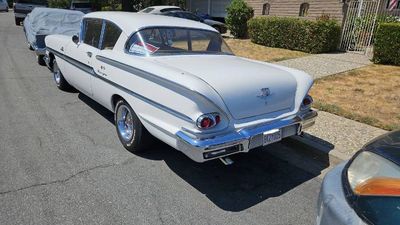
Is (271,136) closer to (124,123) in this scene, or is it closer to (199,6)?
(124,123)

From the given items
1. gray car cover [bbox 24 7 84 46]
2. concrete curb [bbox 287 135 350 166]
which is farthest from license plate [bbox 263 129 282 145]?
gray car cover [bbox 24 7 84 46]

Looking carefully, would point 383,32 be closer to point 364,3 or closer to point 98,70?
point 364,3

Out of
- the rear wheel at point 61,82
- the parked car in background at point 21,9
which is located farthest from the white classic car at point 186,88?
the parked car in background at point 21,9

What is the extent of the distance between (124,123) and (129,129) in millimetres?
110

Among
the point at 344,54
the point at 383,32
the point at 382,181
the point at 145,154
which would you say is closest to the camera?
the point at 382,181

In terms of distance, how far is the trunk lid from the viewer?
10.9 feet

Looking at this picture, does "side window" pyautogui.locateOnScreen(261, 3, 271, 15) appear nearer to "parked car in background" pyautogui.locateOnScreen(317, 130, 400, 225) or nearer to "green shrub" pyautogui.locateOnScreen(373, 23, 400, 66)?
"green shrub" pyautogui.locateOnScreen(373, 23, 400, 66)

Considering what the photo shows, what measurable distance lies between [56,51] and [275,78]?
4.54 meters

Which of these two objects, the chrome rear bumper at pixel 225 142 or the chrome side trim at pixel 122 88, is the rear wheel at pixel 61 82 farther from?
the chrome rear bumper at pixel 225 142

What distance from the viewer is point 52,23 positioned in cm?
957

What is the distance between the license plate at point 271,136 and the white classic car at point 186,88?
11mm

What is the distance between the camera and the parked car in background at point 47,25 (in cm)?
867

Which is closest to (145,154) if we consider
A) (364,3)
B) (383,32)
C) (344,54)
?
(383,32)

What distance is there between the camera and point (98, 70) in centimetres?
464
